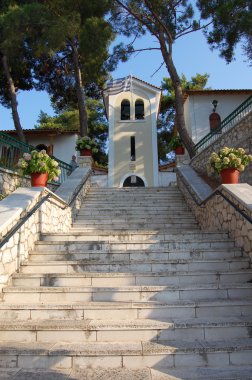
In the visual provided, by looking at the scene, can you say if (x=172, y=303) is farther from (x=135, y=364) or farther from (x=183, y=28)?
(x=183, y=28)

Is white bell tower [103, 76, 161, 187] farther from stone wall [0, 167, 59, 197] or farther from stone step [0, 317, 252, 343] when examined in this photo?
stone step [0, 317, 252, 343]

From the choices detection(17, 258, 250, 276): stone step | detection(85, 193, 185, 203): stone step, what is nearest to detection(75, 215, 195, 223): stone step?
detection(85, 193, 185, 203): stone step

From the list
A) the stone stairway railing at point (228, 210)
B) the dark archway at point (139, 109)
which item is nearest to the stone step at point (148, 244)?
the stone stairway railing at point (228, 210)

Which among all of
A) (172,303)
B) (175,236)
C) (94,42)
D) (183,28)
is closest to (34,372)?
(172,303)

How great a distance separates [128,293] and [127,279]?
33 centimetres

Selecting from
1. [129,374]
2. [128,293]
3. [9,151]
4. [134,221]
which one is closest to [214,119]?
[134,221]

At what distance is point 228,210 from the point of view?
231 inches

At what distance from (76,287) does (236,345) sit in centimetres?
190

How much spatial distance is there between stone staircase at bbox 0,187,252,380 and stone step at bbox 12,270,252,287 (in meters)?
0.01

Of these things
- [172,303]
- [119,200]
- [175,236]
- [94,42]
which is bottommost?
[172,303]

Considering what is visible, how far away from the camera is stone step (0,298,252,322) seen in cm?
372

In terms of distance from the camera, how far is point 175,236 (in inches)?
229

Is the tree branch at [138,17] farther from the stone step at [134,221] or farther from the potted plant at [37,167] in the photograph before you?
the potted plant at [37,167]

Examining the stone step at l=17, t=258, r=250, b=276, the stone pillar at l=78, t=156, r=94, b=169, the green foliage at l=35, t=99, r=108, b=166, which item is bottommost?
the stone step at l=17, t=258, r=250, b=276
